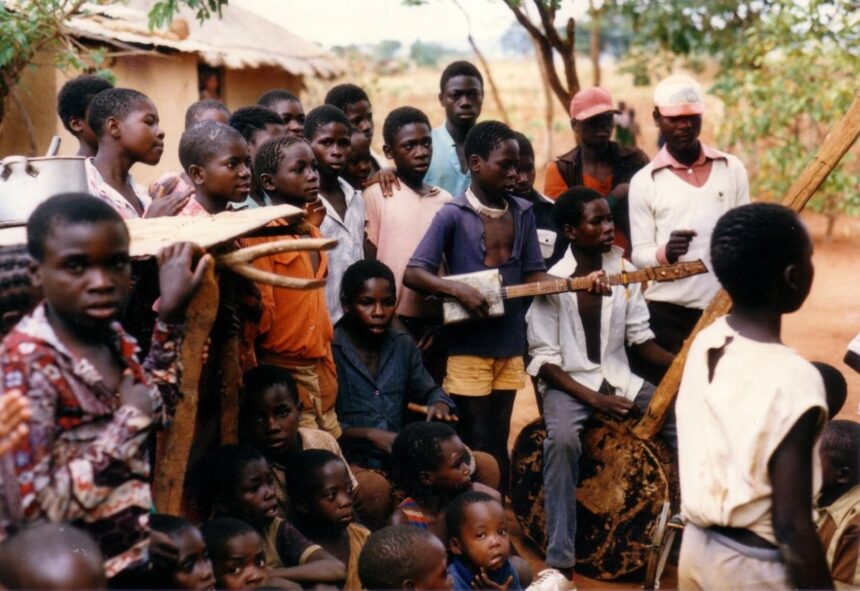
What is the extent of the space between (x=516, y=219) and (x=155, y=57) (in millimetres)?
5727

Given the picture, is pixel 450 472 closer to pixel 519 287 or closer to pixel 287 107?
pixel 519 287

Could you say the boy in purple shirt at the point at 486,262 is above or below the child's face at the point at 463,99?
below

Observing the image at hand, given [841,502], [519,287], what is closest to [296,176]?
[519,287]

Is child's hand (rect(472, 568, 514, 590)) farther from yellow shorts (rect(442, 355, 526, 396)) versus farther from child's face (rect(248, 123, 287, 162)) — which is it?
child's face (rect(248, 123, 287, 162))

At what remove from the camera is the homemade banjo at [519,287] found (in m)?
4.96

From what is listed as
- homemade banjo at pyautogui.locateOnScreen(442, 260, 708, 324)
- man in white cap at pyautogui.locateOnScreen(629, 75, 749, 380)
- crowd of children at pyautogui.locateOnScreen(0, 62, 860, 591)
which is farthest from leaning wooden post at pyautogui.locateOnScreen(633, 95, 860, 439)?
man in white cap at pyautogui.locateOnScreen(629, 75, 749, 380)

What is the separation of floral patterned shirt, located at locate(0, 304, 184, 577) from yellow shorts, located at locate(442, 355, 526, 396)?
2584 mm

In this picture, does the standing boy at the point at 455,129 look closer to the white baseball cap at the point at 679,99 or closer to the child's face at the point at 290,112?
the child's face at the point at 290,112

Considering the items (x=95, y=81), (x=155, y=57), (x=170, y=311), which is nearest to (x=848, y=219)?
(x=155, y=57)

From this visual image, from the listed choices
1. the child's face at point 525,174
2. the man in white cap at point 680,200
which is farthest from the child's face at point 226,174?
the man in white cap at point 680,200

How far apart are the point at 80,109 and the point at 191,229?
2.08 metres

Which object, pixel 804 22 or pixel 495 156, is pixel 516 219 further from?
pixel 804 22

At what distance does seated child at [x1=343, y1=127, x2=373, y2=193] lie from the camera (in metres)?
5.78

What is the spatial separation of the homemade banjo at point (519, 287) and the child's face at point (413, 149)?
80 centimetres
